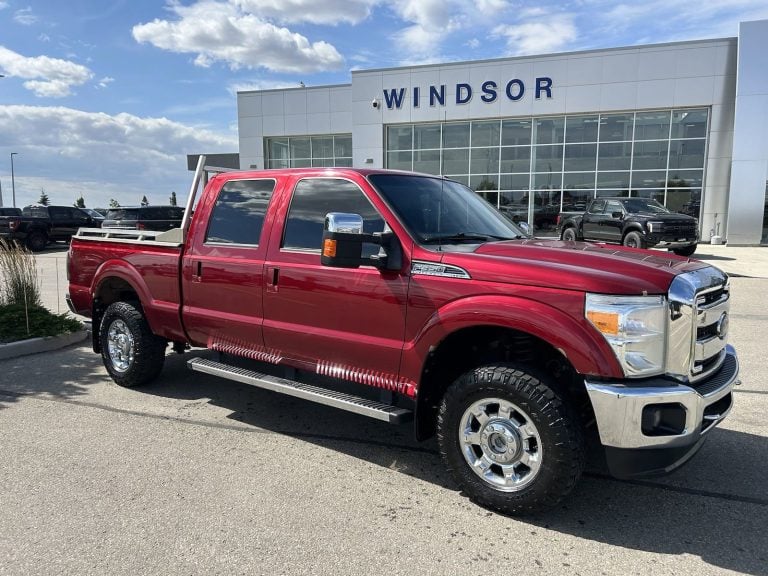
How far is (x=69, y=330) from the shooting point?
757 centimetres

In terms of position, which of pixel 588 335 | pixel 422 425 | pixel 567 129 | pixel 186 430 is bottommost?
pixel 186 430

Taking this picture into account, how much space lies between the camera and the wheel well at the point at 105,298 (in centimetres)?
565

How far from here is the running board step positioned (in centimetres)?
355

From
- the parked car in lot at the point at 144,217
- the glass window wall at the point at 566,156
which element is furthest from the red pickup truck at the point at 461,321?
the glass window wall at the point at 566,156

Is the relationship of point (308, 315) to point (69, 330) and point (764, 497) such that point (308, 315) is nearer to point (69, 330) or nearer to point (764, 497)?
point (764, 497)

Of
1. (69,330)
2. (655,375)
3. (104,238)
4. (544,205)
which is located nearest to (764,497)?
(655,375)

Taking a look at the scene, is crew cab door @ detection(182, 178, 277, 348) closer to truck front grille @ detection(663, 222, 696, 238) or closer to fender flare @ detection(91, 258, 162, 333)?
fender flare @ detection(91, 258, 162, 333)

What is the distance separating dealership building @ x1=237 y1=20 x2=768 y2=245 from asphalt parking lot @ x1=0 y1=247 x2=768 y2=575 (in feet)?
65.0

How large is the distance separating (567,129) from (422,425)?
24.8 m

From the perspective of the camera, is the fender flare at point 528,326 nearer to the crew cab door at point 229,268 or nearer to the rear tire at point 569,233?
the crew cab door at point 229,268

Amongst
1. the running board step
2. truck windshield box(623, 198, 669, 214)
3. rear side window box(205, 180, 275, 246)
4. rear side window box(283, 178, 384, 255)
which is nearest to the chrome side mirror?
rear side window box(283, 178, 384, 255)

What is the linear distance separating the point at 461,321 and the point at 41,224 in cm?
2551

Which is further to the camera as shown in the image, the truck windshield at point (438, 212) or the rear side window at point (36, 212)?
the rear side window at point (36, 212)

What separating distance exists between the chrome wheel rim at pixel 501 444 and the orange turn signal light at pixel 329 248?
120 centimetres
